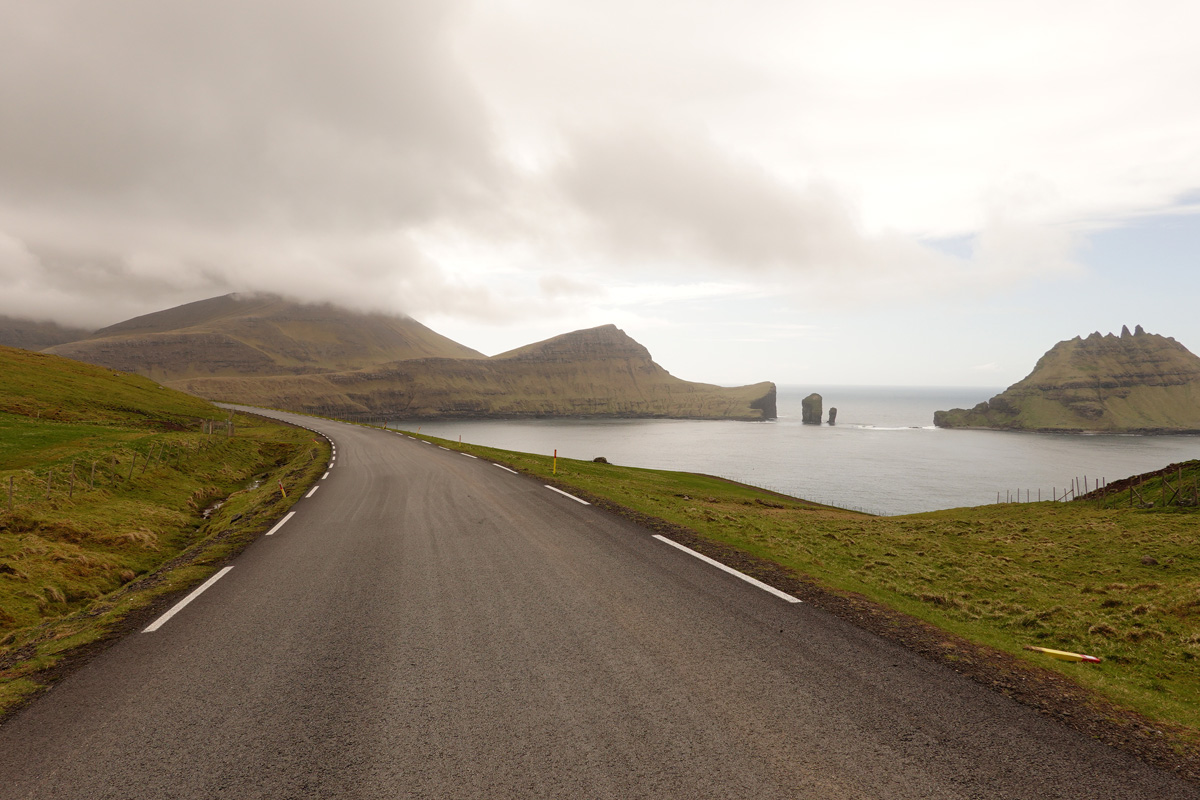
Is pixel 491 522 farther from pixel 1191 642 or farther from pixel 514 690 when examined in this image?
pixel 1191 642

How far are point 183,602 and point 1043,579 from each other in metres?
17.1

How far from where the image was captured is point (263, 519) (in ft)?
47.1

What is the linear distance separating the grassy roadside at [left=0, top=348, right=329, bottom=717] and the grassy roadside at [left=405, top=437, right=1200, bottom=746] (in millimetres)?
10218

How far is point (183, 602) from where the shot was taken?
7.82 meters

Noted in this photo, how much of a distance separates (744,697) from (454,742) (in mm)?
2543

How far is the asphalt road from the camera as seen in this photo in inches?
141

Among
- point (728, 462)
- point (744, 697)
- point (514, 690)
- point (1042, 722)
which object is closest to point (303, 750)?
point (514, 690)

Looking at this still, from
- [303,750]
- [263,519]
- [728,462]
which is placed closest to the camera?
[303,750]

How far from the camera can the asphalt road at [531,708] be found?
358cm

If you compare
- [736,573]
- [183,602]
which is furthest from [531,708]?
[183,602]

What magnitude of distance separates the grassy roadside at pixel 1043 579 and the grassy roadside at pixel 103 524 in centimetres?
1022

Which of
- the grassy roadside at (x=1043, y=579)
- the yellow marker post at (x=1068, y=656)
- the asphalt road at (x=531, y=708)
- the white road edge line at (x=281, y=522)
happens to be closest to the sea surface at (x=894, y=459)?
the grassy roadside at (x=1043, y=579)

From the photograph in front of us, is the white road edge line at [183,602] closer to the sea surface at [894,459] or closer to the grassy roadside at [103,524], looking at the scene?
the grassy roadside at [103,524]

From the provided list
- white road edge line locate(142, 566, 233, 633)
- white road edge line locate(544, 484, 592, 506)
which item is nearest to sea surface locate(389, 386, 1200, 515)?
white road edge line locate(544, 484, 592, 506)
